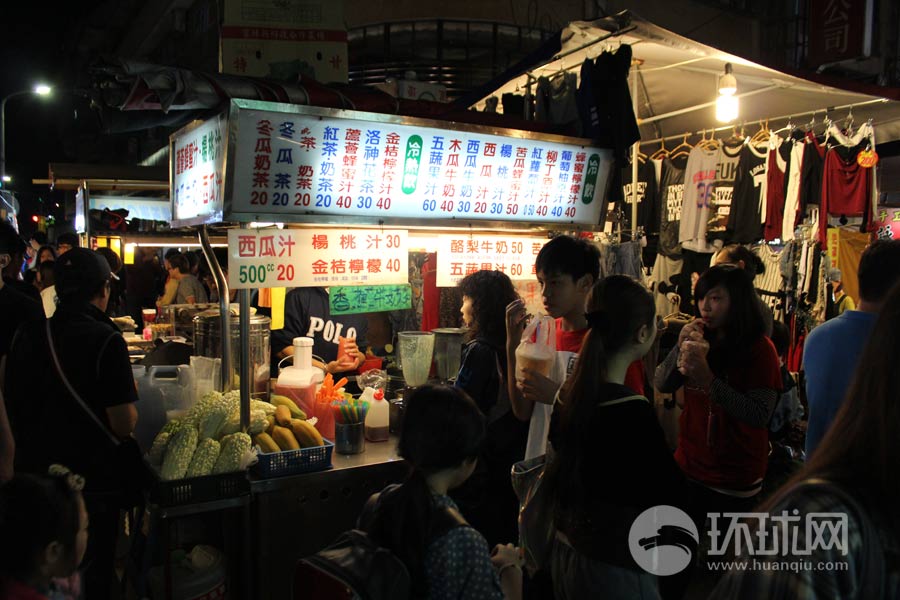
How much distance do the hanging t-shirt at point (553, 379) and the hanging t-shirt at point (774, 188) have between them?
16.5ft

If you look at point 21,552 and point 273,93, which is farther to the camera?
point 273,93

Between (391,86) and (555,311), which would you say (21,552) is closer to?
(555,311)

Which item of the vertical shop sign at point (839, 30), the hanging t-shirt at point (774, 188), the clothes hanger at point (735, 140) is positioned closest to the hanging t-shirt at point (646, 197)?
the clothes hanger at point (735, 140)

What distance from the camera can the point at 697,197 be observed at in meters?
7.46

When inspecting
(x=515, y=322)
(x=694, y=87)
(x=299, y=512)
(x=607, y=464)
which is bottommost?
(x=299, y=512)

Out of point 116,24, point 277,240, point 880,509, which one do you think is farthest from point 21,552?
point 116,24

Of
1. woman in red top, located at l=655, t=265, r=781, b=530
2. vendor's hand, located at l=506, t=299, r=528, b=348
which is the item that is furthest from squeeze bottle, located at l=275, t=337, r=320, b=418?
woman in red top, located at l=655, t=265, r=781, b=530

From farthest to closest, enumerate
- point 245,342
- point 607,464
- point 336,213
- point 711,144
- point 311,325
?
point 711,144, point 311,325, point 336,213, point 245,342, point 607,464

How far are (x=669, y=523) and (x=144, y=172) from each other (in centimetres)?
914

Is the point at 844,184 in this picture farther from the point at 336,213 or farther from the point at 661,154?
the point at 336,213

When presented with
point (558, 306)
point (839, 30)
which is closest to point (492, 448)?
point (558, 306)

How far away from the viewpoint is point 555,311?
2.97m

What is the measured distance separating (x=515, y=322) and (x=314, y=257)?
1.21m

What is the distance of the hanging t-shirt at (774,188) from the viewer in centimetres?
690
